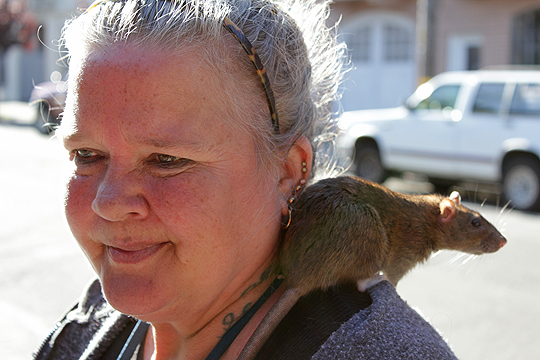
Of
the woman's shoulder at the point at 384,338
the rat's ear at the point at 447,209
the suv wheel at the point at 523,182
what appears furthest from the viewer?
the suv wheel at the point at 523,182

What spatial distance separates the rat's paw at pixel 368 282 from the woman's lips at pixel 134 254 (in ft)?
1.76

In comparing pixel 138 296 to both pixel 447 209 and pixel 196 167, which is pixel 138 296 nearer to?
pixel 196 167

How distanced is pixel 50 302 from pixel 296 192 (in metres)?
4.09

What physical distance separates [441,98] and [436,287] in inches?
195

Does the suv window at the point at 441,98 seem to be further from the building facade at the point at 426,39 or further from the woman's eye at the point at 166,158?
the woman's eye at the point at 166,158

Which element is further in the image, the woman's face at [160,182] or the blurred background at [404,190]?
the blurred background at [404,190]

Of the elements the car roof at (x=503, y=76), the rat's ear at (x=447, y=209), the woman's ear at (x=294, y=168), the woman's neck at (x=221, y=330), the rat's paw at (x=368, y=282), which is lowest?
the woman's neck at (x=221, y=330)

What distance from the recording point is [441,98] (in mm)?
9414

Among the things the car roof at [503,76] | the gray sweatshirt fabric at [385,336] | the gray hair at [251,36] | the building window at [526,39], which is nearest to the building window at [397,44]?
the building window at [526,39]

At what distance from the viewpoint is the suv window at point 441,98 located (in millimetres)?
9336

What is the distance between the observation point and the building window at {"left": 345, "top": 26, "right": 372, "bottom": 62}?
60.5ft

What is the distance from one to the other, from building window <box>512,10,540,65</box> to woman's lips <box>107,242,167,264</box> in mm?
16018

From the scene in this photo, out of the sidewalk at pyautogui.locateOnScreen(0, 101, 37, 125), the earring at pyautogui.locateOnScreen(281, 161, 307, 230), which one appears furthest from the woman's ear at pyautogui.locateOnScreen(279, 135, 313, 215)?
the sidewalk at pyautogui.locateOnScreen(0, 101, 37, 125)

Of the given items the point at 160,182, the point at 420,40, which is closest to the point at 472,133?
the point at 420,40
